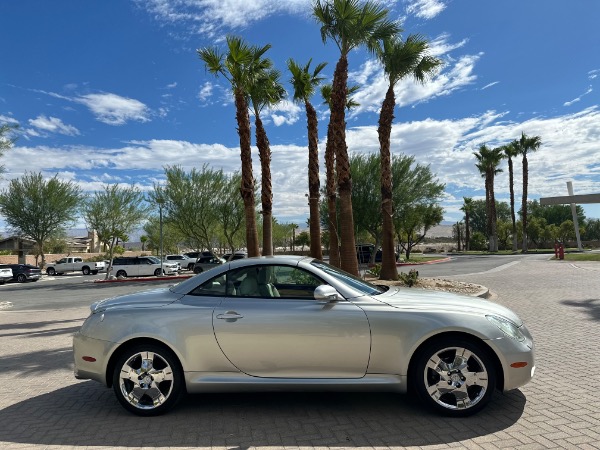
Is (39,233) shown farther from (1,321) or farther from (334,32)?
(334,32)

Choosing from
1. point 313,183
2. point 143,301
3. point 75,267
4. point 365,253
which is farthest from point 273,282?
point 75,267

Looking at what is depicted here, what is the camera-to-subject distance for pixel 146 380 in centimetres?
416

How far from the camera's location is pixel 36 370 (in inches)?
241

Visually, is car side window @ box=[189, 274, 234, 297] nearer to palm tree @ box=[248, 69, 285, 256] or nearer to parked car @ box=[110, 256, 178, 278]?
palm tree @ box=[248, 69, 285, 256]

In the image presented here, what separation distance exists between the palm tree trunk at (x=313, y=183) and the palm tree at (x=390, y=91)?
103 inches

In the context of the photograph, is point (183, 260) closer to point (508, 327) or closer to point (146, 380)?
point (146, 380)

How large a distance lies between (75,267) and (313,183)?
31681 mm

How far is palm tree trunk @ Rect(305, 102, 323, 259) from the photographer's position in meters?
16.7

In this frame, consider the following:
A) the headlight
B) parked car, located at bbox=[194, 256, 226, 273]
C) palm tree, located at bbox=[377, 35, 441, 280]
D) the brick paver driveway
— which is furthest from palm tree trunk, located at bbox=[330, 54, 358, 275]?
parked car, located at bbox=[194, 256, 226, 273]

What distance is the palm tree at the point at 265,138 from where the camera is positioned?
1691 centimetres

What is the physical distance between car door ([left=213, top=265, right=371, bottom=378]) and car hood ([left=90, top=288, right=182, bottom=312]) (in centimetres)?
55

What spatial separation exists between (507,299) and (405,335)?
360 inches

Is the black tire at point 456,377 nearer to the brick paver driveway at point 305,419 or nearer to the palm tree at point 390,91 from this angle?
the brick paver driveway at point 305,419

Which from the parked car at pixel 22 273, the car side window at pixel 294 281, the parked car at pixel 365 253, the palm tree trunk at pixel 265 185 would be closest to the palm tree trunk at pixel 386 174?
the palm tree trunk at pixel 265 185
